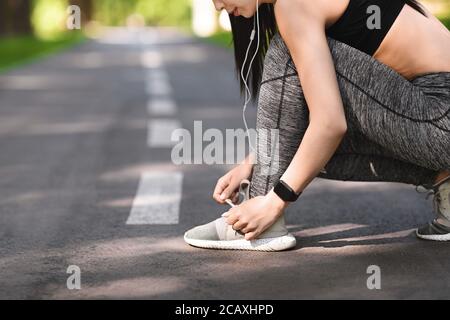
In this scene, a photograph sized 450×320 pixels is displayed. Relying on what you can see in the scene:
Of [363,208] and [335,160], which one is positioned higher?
[335,160]

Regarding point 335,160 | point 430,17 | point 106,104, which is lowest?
point 106,104

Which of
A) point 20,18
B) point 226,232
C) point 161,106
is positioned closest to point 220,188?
point 226,232

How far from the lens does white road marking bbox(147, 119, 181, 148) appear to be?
21.5 feet

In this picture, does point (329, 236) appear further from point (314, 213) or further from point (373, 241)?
point (314, 213)

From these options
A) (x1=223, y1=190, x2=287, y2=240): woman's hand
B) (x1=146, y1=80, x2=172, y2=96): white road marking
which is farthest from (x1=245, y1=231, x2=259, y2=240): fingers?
(x1=146, y1=80, x2=172, y2=96): white road marking

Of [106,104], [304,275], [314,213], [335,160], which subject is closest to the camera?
[304,275]

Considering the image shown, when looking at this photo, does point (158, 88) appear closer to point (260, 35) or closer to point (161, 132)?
point (161, 132)

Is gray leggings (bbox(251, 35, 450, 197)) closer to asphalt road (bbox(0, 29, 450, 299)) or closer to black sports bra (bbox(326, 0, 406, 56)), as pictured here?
black sports bra (bbox(326, 0, 406, 56))

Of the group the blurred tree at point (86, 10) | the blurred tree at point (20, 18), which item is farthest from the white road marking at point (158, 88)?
the blurred tree at point (86, 10)

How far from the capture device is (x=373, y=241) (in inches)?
137

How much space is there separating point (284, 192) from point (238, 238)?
303mm

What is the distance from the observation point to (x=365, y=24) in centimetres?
324
